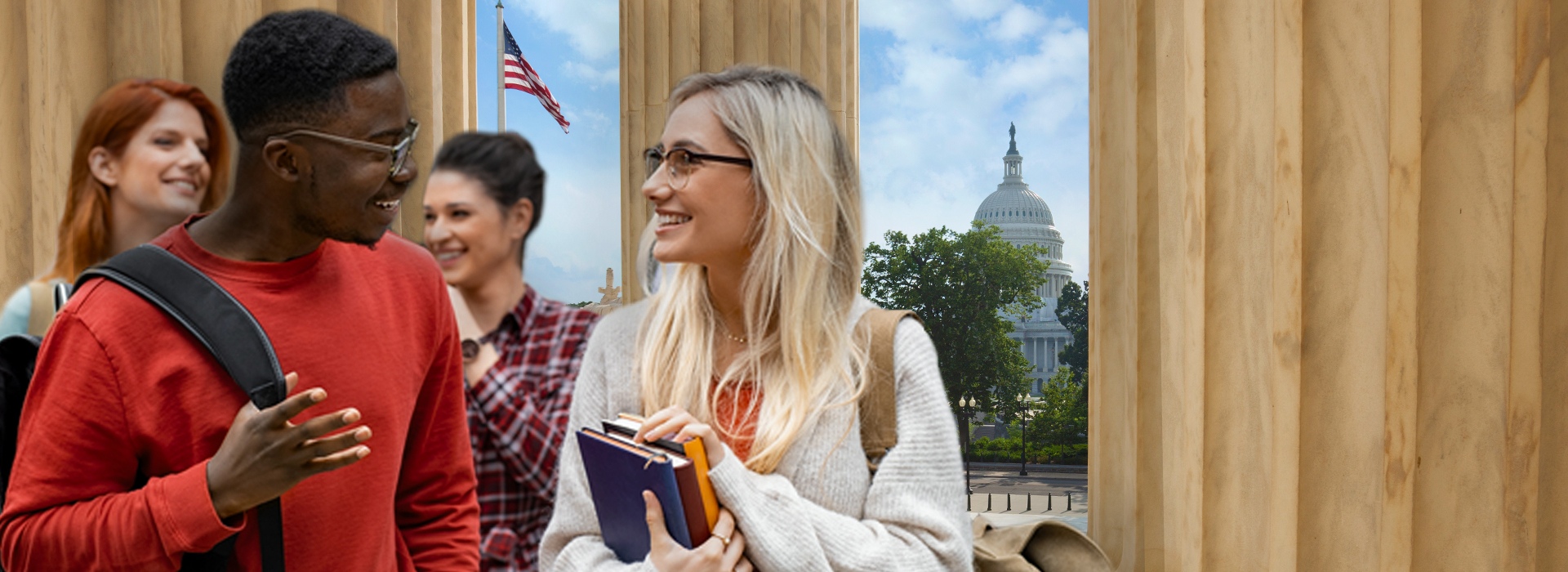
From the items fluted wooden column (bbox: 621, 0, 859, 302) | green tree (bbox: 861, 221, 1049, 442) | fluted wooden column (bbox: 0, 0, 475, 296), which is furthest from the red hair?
green tree (bbox: 861, 221, 1049, 442)

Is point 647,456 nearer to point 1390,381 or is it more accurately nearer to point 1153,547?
point 1390,381

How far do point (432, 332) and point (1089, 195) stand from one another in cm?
275

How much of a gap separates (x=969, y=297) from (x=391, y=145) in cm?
3528

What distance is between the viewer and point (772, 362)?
1.87m

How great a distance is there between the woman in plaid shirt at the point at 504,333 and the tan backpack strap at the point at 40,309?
2.56ft

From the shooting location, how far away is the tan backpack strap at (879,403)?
5.84 ft

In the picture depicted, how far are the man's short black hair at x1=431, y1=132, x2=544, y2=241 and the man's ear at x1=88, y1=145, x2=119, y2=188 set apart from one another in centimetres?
80

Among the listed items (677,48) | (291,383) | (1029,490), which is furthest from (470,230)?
(1029,490)

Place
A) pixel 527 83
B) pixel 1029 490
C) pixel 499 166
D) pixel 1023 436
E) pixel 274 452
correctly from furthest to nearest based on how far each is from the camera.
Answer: pixel 1023 436 → pixel 1029 490 → pixel 527 83 → pixel 499 166 → pixel 274 452

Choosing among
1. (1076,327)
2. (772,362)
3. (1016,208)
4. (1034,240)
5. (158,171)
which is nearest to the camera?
(772,362)

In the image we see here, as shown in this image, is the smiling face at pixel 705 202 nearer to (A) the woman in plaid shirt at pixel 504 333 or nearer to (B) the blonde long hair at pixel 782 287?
(B) the blonde long hair at pixel 782 287

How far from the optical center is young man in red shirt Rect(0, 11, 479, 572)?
Result: 118cm

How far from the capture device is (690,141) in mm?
1836

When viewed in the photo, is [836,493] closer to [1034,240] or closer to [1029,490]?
[1029,490]
